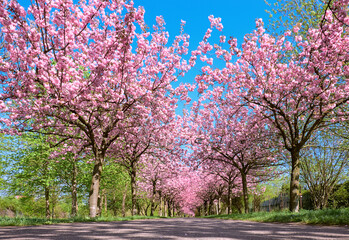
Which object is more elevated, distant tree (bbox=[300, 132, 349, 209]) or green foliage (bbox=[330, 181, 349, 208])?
distant tree (bbox=[300, 132, 349, 209])

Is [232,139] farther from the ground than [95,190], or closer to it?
farther from the ground

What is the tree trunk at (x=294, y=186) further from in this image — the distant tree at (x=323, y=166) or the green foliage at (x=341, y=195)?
the green foliage at (x=341, y=195)

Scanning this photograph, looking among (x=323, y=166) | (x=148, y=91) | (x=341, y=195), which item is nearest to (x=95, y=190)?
(x=148, y=91)

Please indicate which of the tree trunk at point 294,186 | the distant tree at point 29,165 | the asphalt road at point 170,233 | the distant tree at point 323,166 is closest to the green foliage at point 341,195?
the distant tree at point 323,166

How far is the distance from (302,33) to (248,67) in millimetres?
4578

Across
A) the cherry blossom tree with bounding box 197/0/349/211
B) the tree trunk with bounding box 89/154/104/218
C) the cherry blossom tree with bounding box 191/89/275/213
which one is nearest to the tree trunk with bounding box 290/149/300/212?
the cherry blossom tree with bounding box 197/0/349/211

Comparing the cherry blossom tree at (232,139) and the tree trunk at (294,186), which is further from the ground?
the cherry blossom tree at (232,139)

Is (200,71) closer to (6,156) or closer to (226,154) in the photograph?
(226,154)

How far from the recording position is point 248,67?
14.1 meters

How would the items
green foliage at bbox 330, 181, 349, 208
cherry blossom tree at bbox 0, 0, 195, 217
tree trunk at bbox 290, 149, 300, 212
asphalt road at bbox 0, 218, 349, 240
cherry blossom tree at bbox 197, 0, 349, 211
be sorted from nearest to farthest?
asphalt road at bbox 0, 218, 349, 240
cherry blossom tree at bbox 0, 0, 195, 217
cherry blossom tree at bbox 197, 0, 349, 211
tree trunk at bbox 290, 149, 300, 212
green foliage at bbox 330, 181, 349, 208

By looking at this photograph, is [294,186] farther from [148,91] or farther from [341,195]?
[341,195]

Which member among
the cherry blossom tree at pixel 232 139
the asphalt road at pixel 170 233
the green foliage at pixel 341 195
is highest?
the cherry blossom tree at pixel 232 139

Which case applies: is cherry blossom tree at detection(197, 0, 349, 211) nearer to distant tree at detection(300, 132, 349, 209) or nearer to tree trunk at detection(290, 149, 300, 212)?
tree trunk at detection(290, 149, 300, 212)

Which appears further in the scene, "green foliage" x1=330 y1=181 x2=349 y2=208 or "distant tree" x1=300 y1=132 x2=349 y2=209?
"green foliage" x1=330 y1=181 x2=349 y2=208
